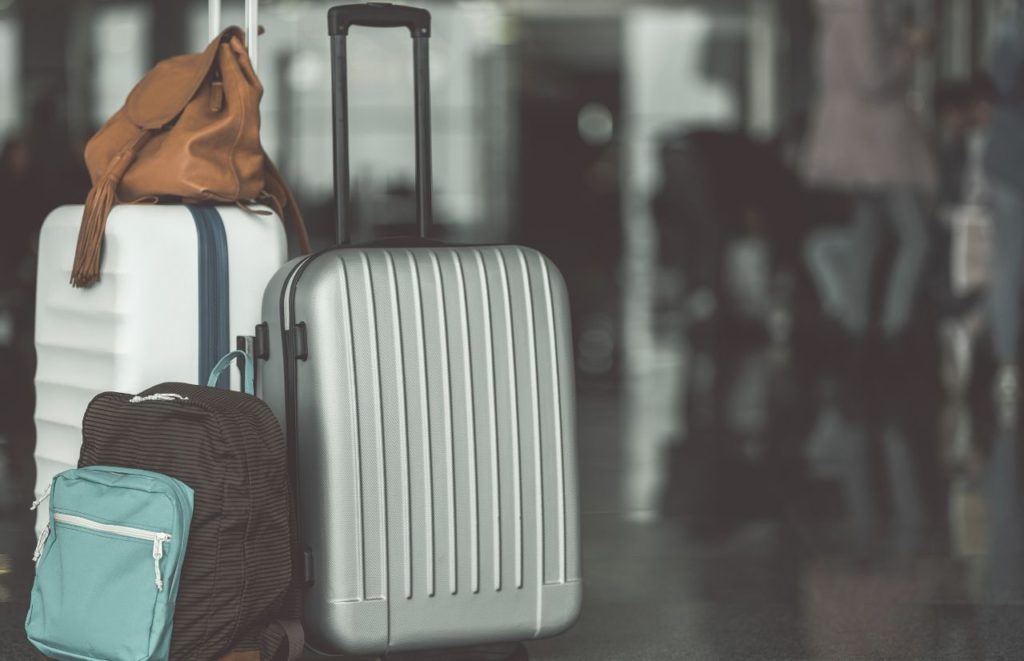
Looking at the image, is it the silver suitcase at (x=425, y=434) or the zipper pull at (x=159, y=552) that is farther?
the silver suitcase at (x=425, y=434)

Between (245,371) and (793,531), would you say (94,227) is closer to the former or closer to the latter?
(245,371)

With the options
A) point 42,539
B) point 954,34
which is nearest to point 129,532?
point 42,539

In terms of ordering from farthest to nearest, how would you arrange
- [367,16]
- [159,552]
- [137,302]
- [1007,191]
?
[1007,191]
[367,16]
[137,302]
[159,552]

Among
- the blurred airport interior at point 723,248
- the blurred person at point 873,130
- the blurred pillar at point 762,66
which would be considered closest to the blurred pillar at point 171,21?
the blurred airport interior at point 723,248

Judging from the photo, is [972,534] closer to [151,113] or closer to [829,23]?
[151,113]

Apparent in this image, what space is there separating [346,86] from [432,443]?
64 centimetres

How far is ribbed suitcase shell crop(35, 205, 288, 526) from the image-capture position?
2.51 meters

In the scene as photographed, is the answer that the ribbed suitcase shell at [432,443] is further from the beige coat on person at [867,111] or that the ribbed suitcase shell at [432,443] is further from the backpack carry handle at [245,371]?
the beige coat on person at [867,111]

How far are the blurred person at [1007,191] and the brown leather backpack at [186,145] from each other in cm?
441

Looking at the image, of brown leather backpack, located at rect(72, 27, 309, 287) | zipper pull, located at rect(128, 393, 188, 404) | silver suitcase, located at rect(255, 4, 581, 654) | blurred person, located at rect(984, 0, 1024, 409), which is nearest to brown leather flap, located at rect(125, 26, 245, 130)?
brown leather backpack, located at rect(72, 27, 309, 287)

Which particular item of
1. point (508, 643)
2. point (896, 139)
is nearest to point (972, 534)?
point (508, 643)

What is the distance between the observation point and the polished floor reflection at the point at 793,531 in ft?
9.66

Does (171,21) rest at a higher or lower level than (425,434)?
higher

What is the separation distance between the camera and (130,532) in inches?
89.9
